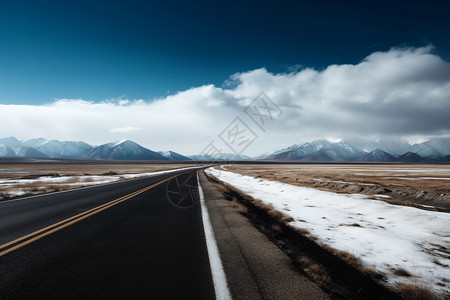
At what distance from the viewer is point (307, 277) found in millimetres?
3561

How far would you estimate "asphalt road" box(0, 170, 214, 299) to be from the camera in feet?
10.0

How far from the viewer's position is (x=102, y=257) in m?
4.17

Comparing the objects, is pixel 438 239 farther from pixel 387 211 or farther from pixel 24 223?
pixel 24 223

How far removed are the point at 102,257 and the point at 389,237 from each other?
294 inches

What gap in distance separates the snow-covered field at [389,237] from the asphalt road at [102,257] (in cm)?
360

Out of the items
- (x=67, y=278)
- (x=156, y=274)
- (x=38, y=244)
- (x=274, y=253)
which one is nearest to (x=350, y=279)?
(x=274, y=253)

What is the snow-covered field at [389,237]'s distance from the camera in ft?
14.7

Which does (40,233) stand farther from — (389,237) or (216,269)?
(389,237)

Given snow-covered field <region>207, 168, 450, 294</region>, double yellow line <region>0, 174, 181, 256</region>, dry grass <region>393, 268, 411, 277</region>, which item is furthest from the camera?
double yellow line <region>0, 174, 181, 256</region>

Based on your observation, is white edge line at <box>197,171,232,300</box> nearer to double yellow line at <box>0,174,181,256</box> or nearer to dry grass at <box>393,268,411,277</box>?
dry grass at <box>393,268,411,277</box>

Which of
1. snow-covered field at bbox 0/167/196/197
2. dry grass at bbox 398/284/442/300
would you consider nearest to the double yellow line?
dry grass at bbox 398/284/442/300

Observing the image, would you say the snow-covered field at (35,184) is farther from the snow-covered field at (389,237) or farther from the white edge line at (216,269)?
the snow-covered field at (389,237)

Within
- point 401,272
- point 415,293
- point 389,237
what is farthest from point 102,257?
point 389,237

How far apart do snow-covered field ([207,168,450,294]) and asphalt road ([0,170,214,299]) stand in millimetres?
3595
